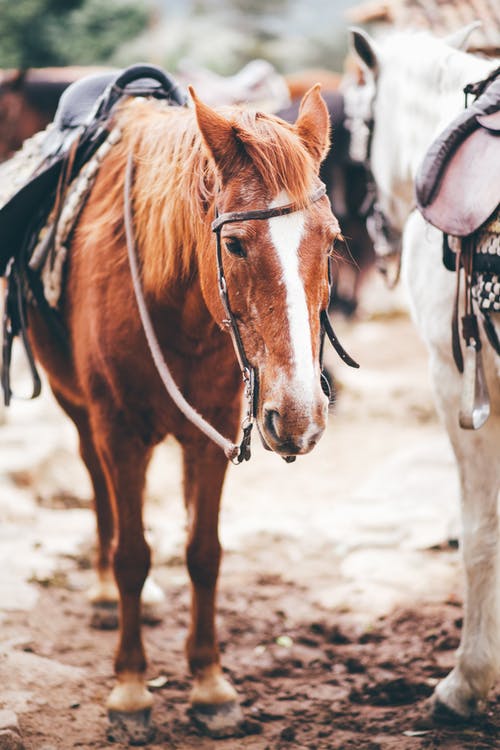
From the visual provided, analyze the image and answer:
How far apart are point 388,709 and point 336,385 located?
14.8ft

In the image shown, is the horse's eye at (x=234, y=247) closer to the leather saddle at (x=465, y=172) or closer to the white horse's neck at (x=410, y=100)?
the leather saddle at (x=465, y=172)

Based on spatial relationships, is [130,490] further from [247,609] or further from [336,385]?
[336,385]

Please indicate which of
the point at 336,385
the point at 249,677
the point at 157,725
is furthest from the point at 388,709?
the point at 336,385

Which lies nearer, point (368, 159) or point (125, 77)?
point (125, 77)

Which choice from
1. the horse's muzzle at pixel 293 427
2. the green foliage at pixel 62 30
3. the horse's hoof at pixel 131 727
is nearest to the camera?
the horse's muzzle at pixel 293 427

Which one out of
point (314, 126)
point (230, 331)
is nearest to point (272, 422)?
point (230, 331)

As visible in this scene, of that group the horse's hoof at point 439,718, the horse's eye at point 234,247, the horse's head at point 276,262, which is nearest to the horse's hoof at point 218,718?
the horse's hoof at point 439,718

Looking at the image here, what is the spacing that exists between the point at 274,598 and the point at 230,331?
2.01 meters

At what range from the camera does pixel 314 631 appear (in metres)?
3.26

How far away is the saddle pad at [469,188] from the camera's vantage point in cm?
219

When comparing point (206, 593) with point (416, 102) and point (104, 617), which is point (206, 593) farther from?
point (416, 102)

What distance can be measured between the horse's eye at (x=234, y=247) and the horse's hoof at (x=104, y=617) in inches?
78.7

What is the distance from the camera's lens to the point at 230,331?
187 cm

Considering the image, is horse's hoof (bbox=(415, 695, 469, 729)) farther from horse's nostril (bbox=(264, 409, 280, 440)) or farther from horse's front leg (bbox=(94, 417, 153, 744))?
horse's nostril (bbox=(264, 409, 280, 440))
